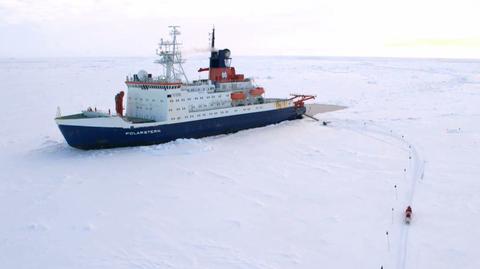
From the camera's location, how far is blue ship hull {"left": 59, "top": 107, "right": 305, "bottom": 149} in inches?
578

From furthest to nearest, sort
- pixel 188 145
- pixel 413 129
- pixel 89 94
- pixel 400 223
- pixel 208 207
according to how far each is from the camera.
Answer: pixel 89 94 < pixel 413 129 < pixel 188 145 < pixel 208 207 < pixel 400 223

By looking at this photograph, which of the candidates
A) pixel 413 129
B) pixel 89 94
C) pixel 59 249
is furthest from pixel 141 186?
pixel 89 94

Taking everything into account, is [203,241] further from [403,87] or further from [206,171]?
[403,87]

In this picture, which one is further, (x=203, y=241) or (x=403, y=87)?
(x=403, y=87)

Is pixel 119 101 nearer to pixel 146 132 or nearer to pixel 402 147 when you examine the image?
pixel 146 132

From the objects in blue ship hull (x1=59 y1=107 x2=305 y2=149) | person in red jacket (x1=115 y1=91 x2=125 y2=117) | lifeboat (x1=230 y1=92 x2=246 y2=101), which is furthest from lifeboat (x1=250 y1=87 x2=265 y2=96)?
person in red jacket (x1=115 y1=91 x2=125 y2=117)

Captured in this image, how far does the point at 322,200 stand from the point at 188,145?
22.4 ft

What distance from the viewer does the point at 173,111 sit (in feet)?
52.7

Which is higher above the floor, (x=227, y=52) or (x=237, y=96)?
(x=227, y=52)

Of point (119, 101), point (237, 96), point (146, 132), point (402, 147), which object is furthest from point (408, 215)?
point (119, 101)

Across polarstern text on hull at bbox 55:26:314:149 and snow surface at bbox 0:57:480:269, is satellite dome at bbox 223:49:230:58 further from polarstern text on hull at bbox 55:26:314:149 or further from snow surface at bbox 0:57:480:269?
snow surface at bbox 0:57:480:269

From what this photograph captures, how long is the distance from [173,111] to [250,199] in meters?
6.83

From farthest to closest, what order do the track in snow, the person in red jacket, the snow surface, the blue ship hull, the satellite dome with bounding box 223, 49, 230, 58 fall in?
the satellite dome with bounding box 223, 49, 230, 58 → the person in red jacket → the blue ship hull → the track in snow → the snow surface

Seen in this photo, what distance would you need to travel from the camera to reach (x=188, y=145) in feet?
51.3
